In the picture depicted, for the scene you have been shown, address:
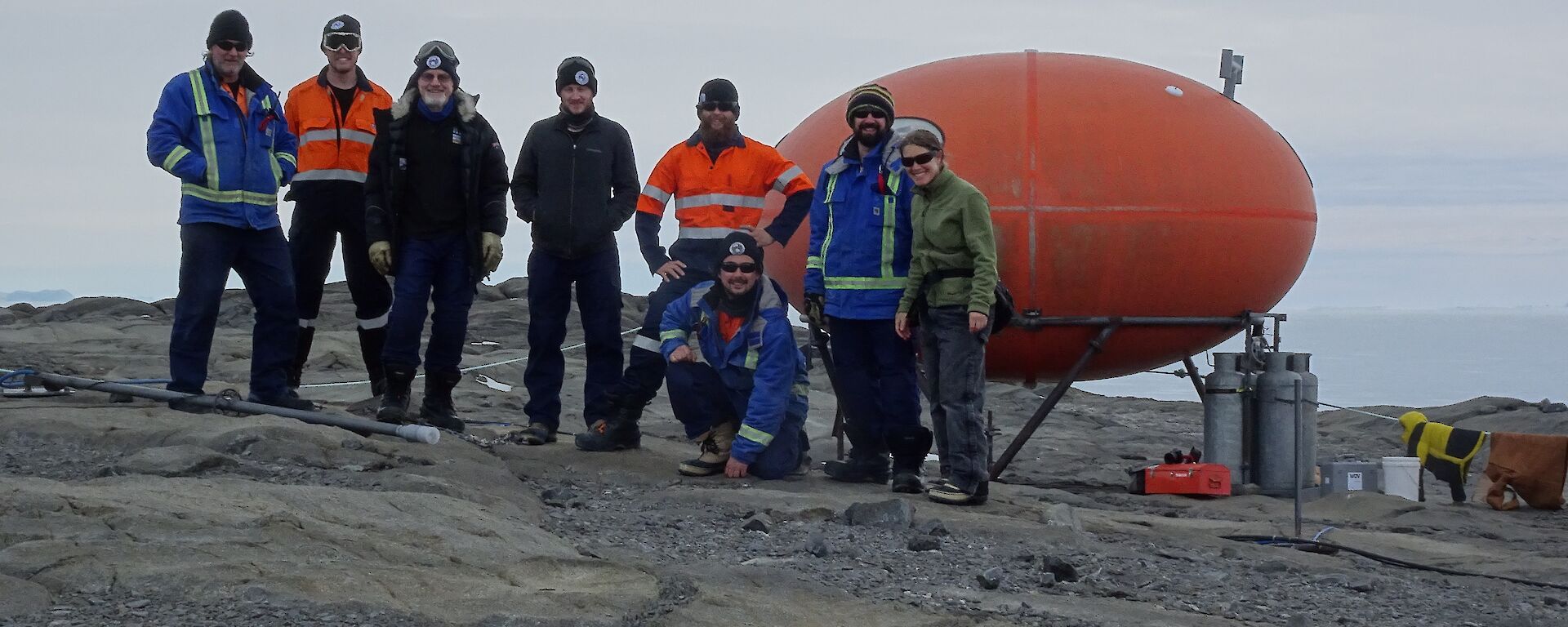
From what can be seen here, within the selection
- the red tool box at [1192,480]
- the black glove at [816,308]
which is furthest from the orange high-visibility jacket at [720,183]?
the red tool box at [1192,480]

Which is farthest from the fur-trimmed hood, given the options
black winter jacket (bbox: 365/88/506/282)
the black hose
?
the black hose

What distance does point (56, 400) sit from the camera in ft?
23.7

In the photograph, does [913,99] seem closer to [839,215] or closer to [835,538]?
[839,215]

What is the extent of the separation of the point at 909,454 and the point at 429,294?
7.82 ft

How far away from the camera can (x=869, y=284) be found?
641cm

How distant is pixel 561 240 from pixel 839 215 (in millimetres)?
1328

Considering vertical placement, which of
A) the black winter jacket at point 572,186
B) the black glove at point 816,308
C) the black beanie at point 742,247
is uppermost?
the black winter jacket at point 572,186

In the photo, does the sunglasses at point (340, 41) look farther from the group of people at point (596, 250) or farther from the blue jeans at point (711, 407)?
the blue jeans at point (711, 407)

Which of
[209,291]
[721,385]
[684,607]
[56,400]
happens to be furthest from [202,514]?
[56,400]

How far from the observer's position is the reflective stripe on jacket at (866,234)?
6395 mm

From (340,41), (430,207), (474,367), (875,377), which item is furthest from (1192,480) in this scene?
(474,367)

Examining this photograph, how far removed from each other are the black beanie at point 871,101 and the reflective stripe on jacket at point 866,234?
0.14 meters

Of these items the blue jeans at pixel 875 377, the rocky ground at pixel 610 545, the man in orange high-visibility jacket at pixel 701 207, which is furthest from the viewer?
the man in orange high-visibility jacket at pixel 701 207

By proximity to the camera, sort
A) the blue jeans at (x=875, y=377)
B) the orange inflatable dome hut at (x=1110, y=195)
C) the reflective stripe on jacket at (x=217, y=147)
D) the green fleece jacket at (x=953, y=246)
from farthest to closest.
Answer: the orange inflatable dome hut at (x=1110, y=195) < the blue jeans at (x=875, y=377) < the reflective stripe on jacket at (x=217, y=147) < the green fleece jacket at (x=953, y=246)
